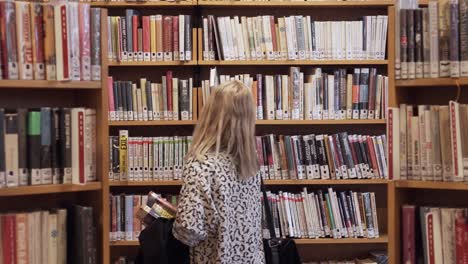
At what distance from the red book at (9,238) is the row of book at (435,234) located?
137 centimetres

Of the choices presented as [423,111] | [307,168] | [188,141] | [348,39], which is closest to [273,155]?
[307,168]

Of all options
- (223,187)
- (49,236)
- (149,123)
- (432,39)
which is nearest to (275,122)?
(149,123)

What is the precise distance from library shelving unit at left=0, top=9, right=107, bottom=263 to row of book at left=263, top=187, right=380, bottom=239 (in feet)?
5.40

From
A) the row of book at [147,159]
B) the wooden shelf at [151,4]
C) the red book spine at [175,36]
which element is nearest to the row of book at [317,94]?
the red book spine at [175,36]

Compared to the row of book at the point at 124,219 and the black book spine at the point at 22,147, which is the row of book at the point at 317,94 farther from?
the black book spine at the point at 22,147

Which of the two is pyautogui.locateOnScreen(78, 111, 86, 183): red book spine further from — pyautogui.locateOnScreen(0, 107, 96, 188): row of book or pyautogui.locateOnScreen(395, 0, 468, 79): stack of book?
pyautogui.locateOnScreen(395, 0, 468, 79): stack of book

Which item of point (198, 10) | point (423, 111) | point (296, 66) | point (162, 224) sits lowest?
point (162, 224)

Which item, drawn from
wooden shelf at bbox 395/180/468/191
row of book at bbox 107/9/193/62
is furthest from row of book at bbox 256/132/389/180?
wooden shelf at bbox 395/180/468/191

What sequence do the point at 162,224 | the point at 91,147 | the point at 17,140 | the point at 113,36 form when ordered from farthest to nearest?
the point at 113,36, the point at 162,224, the point at 91,147, the point at 17,140

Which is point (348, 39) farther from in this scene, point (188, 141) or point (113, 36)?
point (113, 36)

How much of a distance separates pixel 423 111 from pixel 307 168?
161cm

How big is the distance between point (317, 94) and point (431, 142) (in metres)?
1.65

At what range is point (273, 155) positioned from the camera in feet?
12.7

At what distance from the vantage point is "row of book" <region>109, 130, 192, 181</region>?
3.84 meters
